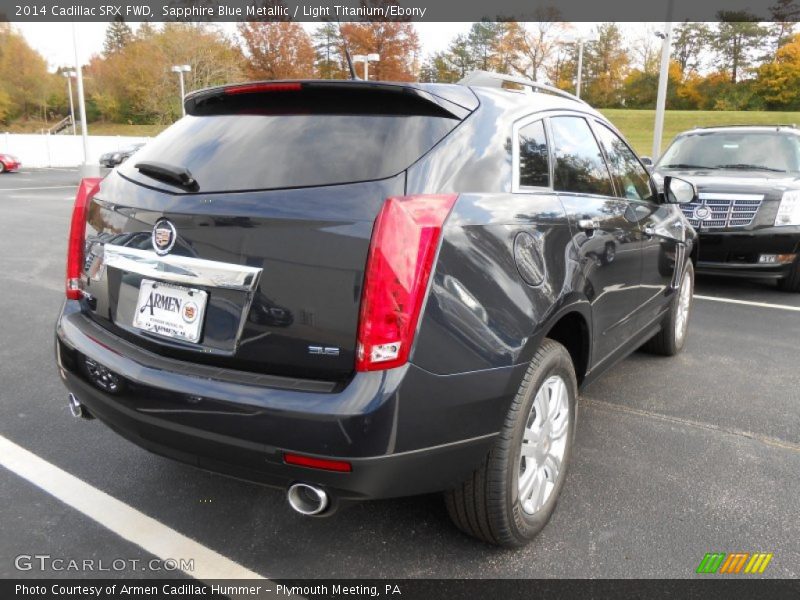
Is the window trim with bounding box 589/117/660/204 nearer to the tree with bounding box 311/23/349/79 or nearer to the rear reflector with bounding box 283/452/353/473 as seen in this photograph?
the rear reflector with bounding box 283/452/353/473

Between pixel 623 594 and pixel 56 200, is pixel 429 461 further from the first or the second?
pixel 56 200

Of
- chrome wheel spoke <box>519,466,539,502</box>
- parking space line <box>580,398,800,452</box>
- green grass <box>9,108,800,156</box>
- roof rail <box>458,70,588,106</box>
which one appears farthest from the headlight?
green grass <box>9,108,800,156</box>

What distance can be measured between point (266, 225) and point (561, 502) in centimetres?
176

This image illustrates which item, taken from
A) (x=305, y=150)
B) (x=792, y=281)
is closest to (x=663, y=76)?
(x=792, y=281)

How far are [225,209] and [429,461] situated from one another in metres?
1.02

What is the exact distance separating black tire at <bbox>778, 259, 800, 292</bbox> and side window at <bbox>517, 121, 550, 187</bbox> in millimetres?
5383

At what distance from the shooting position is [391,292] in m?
1.86

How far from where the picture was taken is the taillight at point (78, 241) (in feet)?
8.66

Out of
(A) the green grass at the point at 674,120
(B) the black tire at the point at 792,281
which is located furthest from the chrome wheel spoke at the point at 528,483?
(A) the green grass at the point at 674,120

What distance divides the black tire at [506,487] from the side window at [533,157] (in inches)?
24.7

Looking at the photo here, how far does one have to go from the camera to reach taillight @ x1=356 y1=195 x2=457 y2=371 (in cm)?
186

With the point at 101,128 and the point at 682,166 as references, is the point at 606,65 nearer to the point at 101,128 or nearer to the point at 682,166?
the point at 101,128

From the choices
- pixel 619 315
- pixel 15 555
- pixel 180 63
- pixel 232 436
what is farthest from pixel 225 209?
pixel 180 63

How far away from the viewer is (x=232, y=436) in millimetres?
1982
